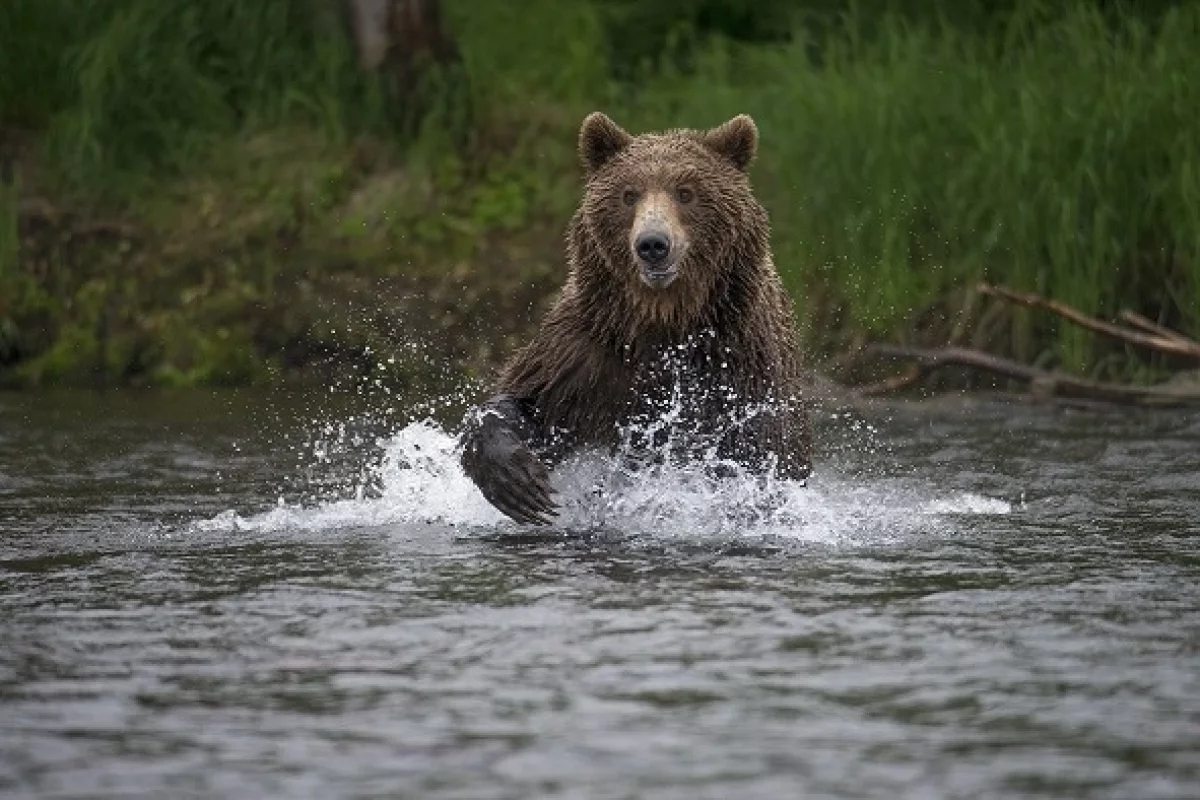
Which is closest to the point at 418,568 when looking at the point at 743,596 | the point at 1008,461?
the point at 743,596

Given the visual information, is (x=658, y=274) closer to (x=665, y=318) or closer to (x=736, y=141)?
(x=665, y=318)

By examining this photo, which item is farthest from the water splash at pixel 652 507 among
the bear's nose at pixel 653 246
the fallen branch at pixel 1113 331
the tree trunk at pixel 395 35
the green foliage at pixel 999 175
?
the tree trunk at pixel 395 35

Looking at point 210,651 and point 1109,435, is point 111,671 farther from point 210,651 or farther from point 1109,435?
point 1109,435

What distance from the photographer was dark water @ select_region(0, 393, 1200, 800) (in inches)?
184

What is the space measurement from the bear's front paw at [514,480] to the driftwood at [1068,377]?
255 centimetres

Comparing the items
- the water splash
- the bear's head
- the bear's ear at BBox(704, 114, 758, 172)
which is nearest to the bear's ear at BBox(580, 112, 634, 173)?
the bear's head

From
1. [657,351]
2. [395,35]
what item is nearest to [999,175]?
[395,35]

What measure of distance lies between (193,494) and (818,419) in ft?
11.7

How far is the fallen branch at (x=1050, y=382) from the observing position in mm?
10086

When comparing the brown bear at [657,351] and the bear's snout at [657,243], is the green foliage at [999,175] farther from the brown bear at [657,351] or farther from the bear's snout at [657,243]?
the bear's snout at [657,243]

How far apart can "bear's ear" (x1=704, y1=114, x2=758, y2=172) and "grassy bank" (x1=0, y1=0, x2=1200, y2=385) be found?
3.65 meters

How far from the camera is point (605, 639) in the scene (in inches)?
227

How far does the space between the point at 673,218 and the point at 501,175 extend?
6.05 metres

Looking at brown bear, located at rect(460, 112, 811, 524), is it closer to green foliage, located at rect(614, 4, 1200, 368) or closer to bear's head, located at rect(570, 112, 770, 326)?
bear's head, located at rect(570, 112, 770, 326)
